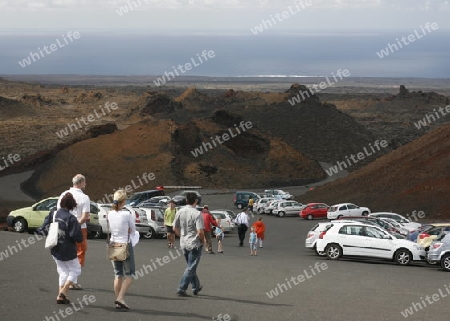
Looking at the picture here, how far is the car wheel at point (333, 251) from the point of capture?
2569 centimetres

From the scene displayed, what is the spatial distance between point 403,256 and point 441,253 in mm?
1516

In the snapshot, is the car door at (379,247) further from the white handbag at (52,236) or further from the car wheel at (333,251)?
the white handbag at (52,236)

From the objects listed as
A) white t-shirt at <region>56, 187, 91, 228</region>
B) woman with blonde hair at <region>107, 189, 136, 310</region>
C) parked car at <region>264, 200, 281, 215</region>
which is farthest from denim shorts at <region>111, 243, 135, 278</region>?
parked car at <region>264, 200, 281, 215</region>

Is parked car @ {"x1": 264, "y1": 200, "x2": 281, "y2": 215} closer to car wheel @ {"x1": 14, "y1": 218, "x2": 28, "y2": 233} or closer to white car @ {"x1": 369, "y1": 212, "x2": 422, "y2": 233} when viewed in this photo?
white car @ {"x1": 369, "y1": 212, "x2": 422, "y2": 233}

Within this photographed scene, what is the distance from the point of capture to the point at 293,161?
82125 mm

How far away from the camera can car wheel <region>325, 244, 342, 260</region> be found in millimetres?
25688

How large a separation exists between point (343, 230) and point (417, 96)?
136m

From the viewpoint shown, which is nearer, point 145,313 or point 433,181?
point 145,313

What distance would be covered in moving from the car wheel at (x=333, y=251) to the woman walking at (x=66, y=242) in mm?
13713

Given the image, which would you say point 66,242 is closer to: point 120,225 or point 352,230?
point 120,225

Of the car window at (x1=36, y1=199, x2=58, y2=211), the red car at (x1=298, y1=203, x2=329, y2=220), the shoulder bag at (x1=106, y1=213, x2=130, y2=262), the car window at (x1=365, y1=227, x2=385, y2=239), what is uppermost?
the car window at (x1=36, y1=199, x2=58, y2=211)

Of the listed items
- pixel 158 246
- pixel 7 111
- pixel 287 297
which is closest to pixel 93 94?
pixel 7 111

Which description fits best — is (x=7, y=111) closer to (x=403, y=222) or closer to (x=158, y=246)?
(x=403, y=222)

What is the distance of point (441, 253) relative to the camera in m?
23.8
